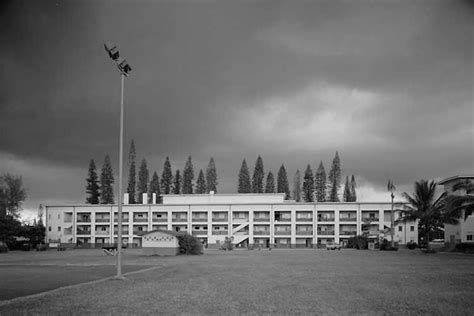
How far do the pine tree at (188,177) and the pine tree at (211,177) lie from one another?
3932 millimetres

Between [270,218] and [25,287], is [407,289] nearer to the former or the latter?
[25,287]

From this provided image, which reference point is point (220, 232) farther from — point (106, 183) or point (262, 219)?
point (106, 183)

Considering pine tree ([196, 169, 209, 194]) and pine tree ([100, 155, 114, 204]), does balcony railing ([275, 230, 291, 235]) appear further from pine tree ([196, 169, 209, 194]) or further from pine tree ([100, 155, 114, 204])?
pine tree ([100, 155, 114, 204])

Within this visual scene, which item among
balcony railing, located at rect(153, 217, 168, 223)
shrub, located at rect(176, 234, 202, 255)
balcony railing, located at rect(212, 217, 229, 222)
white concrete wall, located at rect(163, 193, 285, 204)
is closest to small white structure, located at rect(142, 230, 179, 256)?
shrub, located at rect(176, 234, 202, 255)

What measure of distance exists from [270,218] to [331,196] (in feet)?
103

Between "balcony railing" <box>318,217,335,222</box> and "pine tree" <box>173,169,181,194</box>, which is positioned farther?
"pine tree" <box>173,169,181,194</box>

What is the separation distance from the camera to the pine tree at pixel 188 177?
122 meters

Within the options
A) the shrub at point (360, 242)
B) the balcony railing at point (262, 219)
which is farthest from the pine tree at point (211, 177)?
the shrub at point (360, 242)

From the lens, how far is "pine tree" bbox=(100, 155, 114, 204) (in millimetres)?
118500

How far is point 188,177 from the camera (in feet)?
402

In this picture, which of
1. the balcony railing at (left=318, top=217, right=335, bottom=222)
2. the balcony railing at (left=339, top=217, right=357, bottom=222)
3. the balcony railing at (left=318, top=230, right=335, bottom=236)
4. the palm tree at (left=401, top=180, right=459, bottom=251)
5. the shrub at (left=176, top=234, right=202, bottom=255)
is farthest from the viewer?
the balcony railing at (left=318, top=217, right=335, bottom=222)

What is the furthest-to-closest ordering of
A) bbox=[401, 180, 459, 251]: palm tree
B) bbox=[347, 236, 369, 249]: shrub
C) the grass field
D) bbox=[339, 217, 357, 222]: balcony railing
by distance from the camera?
bbox=[339, 217, 357, 222]: balcony railing
bbox=[347, 236, 369, 249]: shrub
bbox=[401, 180, 459, 251]: palm tree
the grass field

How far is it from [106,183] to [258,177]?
119ft

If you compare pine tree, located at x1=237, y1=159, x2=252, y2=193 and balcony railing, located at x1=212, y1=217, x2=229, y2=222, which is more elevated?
pine tree, located at x1=237, y1=159, x2=252, y2=193
